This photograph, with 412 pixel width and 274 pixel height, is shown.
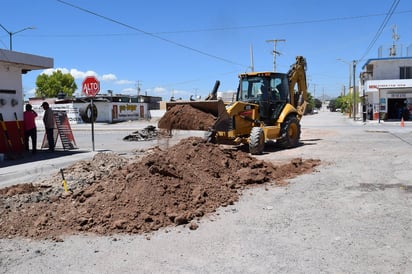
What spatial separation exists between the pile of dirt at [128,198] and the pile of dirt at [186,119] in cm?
346

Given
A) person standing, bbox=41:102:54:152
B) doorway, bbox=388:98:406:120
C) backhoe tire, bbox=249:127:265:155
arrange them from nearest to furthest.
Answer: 1. backhoe tire, bbox=249:127:265:155
2. person standing, bbox=41:102:54:152
3. doorway, bbox=388:98:406:120

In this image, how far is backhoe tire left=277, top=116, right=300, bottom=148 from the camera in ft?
55.6

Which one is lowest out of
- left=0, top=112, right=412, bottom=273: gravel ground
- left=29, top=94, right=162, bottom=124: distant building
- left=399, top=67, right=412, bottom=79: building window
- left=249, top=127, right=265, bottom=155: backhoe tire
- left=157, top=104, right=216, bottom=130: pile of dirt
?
left=0, top=112, right=412, bottom=273: gravel ground

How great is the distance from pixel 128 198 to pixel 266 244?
2.59 metres

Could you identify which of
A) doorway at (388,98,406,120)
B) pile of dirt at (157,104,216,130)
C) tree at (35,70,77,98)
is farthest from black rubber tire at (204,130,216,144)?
tree at (35,70,77,98)

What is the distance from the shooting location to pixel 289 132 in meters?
17.4

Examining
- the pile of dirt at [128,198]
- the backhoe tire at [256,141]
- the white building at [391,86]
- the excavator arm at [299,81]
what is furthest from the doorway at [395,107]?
the pile of dirt at [128,198]

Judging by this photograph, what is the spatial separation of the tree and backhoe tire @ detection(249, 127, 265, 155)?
7970 centimetres

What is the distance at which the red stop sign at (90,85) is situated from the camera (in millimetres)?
15721

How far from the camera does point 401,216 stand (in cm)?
679

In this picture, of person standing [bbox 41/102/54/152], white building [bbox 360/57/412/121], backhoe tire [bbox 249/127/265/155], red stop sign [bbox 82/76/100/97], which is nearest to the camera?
backhoe tire [bbox 249/127/265/155]

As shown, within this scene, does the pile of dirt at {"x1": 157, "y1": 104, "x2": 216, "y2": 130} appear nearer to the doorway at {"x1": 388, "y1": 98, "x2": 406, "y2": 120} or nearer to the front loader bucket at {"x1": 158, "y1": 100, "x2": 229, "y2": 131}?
the front loader bucket at {"x1": 158, "y1": 100, "x2": 229, "y2": 131}

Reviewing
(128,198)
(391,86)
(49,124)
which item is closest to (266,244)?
(128,198)

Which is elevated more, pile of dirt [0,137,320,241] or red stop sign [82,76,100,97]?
red stop sign [82,76,100,97]
